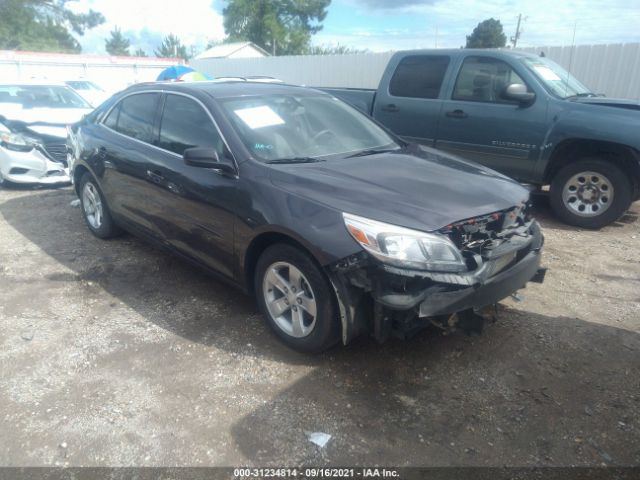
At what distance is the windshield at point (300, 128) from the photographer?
11.4 ft

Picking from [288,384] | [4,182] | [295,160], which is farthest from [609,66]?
[4,182]

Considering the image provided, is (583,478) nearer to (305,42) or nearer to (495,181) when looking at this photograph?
(495,181)

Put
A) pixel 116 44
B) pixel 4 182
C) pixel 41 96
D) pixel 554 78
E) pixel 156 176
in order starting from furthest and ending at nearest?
1. pixel 116 44
2. pixel 41 96
3. pixel 4 182
4. pixel 554 78
5. pixel 156 176

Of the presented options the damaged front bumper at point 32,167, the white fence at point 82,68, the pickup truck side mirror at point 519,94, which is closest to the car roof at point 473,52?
the pickup truck side mirror at point 519,94

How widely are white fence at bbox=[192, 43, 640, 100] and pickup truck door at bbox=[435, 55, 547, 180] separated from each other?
13.5 ft

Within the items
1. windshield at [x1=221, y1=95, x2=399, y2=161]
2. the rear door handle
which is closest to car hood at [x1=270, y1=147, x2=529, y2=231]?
windshield at [x1=221, y1=95, x2=399, y2=161]

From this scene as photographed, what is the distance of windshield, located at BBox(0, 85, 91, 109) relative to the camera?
8.66 metres

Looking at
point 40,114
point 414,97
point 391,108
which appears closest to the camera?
point 414,97

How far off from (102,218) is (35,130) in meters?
3.92

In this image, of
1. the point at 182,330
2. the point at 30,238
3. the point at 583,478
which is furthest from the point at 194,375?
the point at 30,238

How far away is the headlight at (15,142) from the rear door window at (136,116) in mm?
3475

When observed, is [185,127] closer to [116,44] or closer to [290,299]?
[290,299]

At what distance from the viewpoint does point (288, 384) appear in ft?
9.73

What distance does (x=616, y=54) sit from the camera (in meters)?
10.6
